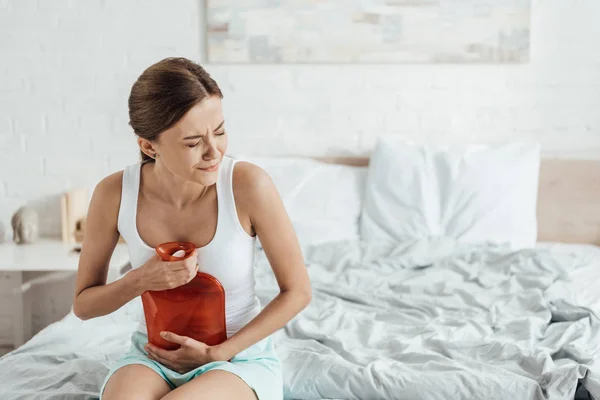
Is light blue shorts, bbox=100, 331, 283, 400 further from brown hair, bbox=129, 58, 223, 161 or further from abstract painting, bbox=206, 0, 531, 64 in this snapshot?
abstract painting, bbox=206, 0, 531, 64

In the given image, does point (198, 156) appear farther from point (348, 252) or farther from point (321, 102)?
point (321, 102)

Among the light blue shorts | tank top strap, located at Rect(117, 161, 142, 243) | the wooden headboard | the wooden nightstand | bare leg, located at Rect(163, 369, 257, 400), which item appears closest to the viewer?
bare leg, located at Rect(163, 369, 257, 400)

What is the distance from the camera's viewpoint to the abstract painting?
117 inches

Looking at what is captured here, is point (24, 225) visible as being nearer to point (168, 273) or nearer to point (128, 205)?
point (128, 205)

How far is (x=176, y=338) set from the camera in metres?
1.35

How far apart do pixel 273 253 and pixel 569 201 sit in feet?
6.22

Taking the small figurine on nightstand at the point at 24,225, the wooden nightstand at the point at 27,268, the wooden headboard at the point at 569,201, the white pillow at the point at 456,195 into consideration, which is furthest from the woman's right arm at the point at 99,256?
the wooden headboard at the point at 569,201

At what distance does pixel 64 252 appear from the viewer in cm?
290

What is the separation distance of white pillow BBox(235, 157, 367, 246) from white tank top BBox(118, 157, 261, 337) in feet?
4.02

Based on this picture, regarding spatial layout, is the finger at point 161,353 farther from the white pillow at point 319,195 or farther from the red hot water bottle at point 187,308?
the white pillow at point 319,195

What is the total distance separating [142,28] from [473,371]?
7.10 ft

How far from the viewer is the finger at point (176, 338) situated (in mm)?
1351

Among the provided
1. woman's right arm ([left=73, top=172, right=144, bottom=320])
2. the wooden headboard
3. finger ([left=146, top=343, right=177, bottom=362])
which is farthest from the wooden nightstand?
the wooden headboard

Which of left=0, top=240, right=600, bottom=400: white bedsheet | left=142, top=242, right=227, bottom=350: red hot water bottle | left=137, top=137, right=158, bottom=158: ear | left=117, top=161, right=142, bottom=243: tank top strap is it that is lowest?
left=0, top=240, right=600, bottom=400: white bedsheet
